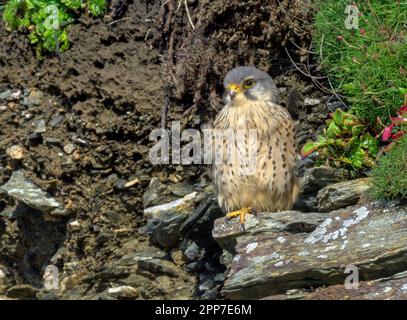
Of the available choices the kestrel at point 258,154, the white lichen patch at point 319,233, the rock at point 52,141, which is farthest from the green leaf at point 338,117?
the rock at point 52,141

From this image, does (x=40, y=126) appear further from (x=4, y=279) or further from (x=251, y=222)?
(x=251, y=222)

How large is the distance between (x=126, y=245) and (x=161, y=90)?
4.17ft

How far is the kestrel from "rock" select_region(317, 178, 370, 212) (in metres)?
0.45

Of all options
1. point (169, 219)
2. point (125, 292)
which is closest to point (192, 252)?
point (169, 219)

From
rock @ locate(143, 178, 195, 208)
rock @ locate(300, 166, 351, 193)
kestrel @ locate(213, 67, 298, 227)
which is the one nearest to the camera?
rock @ locate(300, 166, 351, 193)

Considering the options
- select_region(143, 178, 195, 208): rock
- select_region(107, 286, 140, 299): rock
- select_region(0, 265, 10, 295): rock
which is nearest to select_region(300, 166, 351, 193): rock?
Answer: select_region(143, 178, 195, 208): rock

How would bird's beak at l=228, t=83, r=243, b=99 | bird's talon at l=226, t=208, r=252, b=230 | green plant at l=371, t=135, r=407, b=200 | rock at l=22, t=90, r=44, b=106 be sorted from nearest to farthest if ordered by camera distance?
green plant at l=371, t=135, r=407, b=200, bird's talon at l=226, t=208, r=252, b=230, bird's beak at l=228, t=83, r=243, b=99, rock at l=22, t=90, r=44, b=106

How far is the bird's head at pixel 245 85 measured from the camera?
7035 millimetres

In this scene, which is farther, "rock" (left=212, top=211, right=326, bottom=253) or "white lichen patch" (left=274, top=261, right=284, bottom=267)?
"rock" (left=212, top=211, right=326, bottom=253)

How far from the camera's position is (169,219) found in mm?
7367

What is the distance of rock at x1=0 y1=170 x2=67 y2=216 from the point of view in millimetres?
7840

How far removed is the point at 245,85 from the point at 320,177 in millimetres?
864

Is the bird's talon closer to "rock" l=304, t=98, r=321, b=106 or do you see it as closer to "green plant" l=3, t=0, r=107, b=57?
"rock" l=304, t=98, r=321, b=106

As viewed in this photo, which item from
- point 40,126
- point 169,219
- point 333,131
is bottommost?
point 169,219
